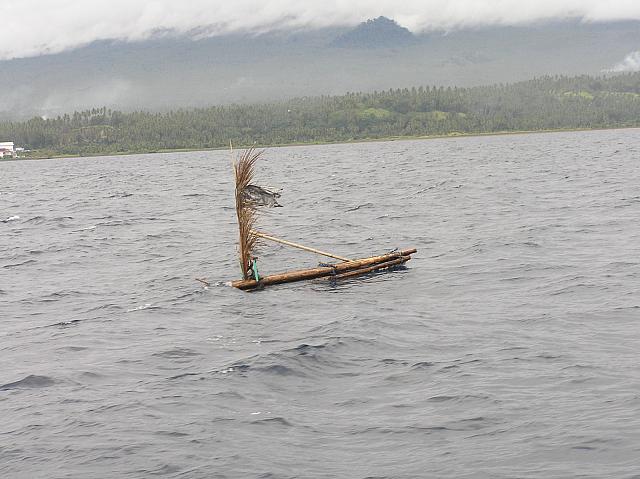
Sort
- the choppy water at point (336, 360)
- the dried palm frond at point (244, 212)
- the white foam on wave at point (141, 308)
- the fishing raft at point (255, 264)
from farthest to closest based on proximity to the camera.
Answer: the dried palm frond at point (244, 212), the fishing raft at point (255, 264), the white foam on wave at point (141, 308), the choppy water at point (336, 360)

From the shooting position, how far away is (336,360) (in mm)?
22688

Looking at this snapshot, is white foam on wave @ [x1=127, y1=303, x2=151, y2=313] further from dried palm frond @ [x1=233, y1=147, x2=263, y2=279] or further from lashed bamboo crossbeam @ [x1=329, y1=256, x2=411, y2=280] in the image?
lashed bamboo crossbeam @ [x1=329, y1=256, x2=411, y2=280]

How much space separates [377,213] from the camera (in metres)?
60.4

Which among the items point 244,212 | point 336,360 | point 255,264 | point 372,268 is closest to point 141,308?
point 255,264

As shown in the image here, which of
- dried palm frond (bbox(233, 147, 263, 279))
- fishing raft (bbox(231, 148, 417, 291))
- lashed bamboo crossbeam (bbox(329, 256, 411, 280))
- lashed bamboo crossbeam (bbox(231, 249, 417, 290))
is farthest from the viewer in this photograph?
lashed bamboo crossbeam (bbox(329, 256, 411, 280))

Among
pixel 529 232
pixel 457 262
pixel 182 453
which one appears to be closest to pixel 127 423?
pixel 182 453

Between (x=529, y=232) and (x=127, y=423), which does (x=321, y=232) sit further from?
(x=127, y=423)

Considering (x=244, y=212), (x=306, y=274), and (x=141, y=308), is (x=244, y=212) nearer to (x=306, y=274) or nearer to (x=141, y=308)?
(x=306, y=274)

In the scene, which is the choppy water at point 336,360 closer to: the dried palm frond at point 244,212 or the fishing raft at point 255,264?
the fishing raft at point 255,264

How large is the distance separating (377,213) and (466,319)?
34489 mm

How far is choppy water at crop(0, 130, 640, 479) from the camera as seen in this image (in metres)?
16.4

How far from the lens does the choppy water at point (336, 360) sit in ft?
53.8

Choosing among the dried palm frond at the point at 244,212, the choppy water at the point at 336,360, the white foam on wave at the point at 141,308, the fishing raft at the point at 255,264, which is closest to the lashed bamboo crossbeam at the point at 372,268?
the fishing raft at the point at 255,264

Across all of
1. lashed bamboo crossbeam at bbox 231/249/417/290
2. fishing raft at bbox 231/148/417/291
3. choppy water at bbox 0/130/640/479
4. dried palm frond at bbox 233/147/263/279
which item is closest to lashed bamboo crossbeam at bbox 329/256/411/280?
fishing raft at bbox 231/148/417/291
